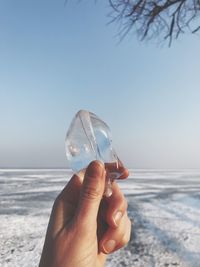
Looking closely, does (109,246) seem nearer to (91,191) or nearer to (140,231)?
(91,191)

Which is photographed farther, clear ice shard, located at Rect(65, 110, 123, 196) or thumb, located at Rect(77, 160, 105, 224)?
clear ice shard, located at Rect(65, 110, 123, 196)

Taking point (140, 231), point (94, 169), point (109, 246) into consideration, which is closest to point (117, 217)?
point (109, 246)

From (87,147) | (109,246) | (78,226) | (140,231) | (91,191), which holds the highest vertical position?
(87,147)

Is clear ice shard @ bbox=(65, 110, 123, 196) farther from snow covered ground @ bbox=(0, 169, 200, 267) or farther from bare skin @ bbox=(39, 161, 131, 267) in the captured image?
snow covered ground @ bbox=(0, 169, 200, 267)

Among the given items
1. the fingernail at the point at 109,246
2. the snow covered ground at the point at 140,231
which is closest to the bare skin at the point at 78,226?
the fingernail at the point at 109,246

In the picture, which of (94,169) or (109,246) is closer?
(94,169)

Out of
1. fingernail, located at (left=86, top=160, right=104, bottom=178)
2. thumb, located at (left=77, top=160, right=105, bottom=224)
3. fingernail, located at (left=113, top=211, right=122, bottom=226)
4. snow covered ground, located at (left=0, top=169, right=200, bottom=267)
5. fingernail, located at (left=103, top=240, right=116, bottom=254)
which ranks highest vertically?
fingernail, located at (left=86, top=160, right=104, bottom=178)

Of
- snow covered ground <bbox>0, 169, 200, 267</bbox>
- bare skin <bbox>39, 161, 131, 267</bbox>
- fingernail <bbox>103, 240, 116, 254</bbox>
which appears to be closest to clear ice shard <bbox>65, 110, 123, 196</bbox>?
bare skin <bbox>39, 161, 131, 267</bbox>
